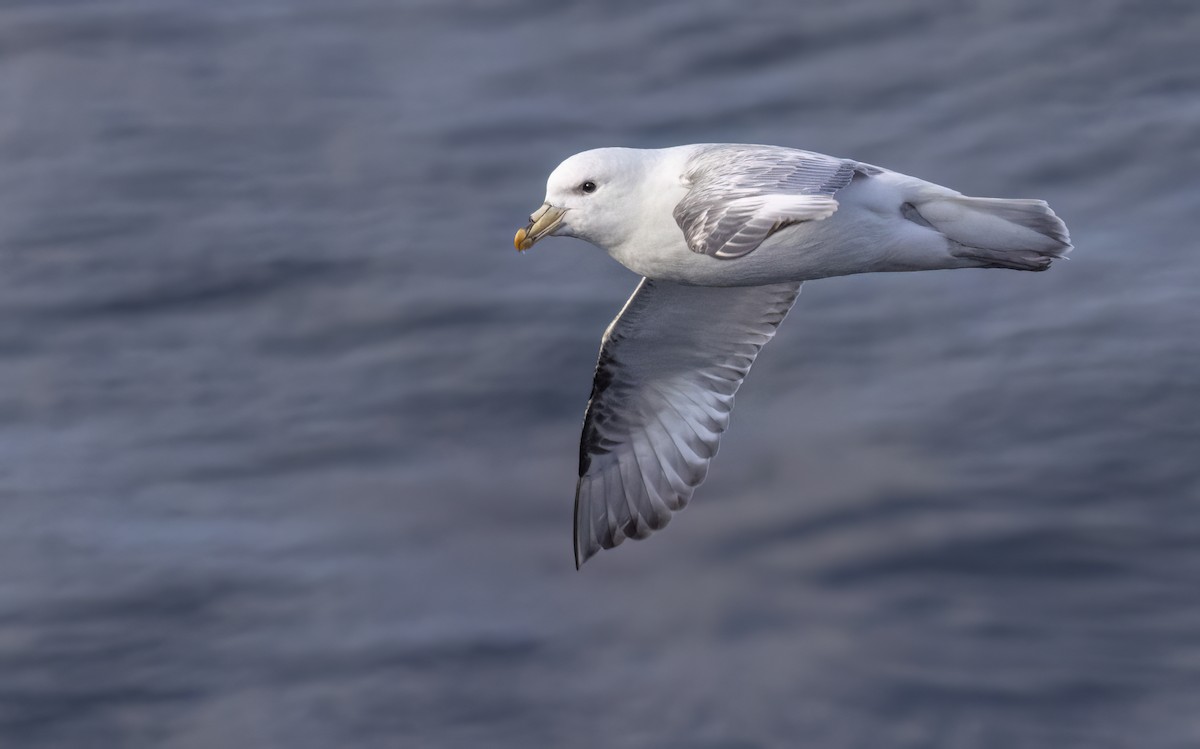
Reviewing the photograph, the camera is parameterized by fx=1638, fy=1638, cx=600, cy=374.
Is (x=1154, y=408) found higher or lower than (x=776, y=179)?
lower

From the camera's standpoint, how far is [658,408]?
9.52 m

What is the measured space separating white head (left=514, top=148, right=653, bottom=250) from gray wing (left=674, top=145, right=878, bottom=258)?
273 mm

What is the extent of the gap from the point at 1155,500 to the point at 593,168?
5629 mm

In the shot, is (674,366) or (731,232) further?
(674,366)

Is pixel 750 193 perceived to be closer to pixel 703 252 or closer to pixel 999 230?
pixel 703 252

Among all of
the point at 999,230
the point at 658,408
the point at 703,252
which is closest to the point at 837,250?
the point at 999,230

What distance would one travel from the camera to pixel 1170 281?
41.9ft

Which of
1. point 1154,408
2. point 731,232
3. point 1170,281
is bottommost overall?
point 1154,408

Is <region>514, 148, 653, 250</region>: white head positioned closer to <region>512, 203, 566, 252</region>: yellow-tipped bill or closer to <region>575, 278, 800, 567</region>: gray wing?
<region>512, 203, 566, 252</region>: yellow-tipped bill

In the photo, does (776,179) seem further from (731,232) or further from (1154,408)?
(1154,408)

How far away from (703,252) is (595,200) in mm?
1415

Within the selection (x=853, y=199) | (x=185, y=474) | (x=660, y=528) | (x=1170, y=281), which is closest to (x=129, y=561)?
(x=185, y=474)

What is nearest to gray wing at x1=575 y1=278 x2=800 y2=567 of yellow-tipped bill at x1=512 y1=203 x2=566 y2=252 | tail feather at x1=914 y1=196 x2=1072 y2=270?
yellow-tipped bill at x1=512 y1=203 x2=566 y2=252

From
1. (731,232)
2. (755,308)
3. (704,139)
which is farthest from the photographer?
(704,139)
